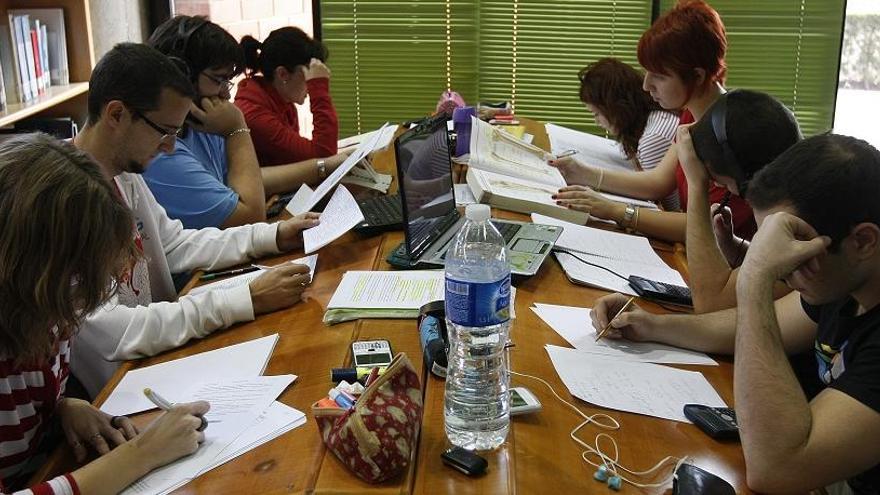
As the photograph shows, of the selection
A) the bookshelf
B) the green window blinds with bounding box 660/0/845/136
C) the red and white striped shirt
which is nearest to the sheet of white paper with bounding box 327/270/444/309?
the red and white striped shirt

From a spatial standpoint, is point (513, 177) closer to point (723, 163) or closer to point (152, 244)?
point (723, 163)

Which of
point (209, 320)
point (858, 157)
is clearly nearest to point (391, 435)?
point (209, 320)

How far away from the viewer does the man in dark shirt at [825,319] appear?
1122mm

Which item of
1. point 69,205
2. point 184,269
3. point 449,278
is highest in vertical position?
point 69,205

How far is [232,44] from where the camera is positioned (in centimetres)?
240

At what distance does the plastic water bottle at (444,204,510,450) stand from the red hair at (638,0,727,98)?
1333 millimetres

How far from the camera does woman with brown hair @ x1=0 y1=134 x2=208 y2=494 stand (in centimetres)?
112

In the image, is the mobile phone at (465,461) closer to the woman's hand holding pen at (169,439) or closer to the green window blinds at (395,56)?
the woman's hand holding pen at (169,439)

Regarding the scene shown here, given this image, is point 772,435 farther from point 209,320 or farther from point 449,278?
point 209,320

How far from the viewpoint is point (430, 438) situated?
1.18m

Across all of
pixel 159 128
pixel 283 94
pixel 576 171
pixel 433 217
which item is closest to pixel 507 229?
pixel 433 217

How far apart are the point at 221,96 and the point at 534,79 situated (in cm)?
217

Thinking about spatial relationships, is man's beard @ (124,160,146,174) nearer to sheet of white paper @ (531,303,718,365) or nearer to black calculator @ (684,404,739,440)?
sheet of white paper @ (531,303,718,365)

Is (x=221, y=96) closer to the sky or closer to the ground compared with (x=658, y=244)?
closer to the sky
